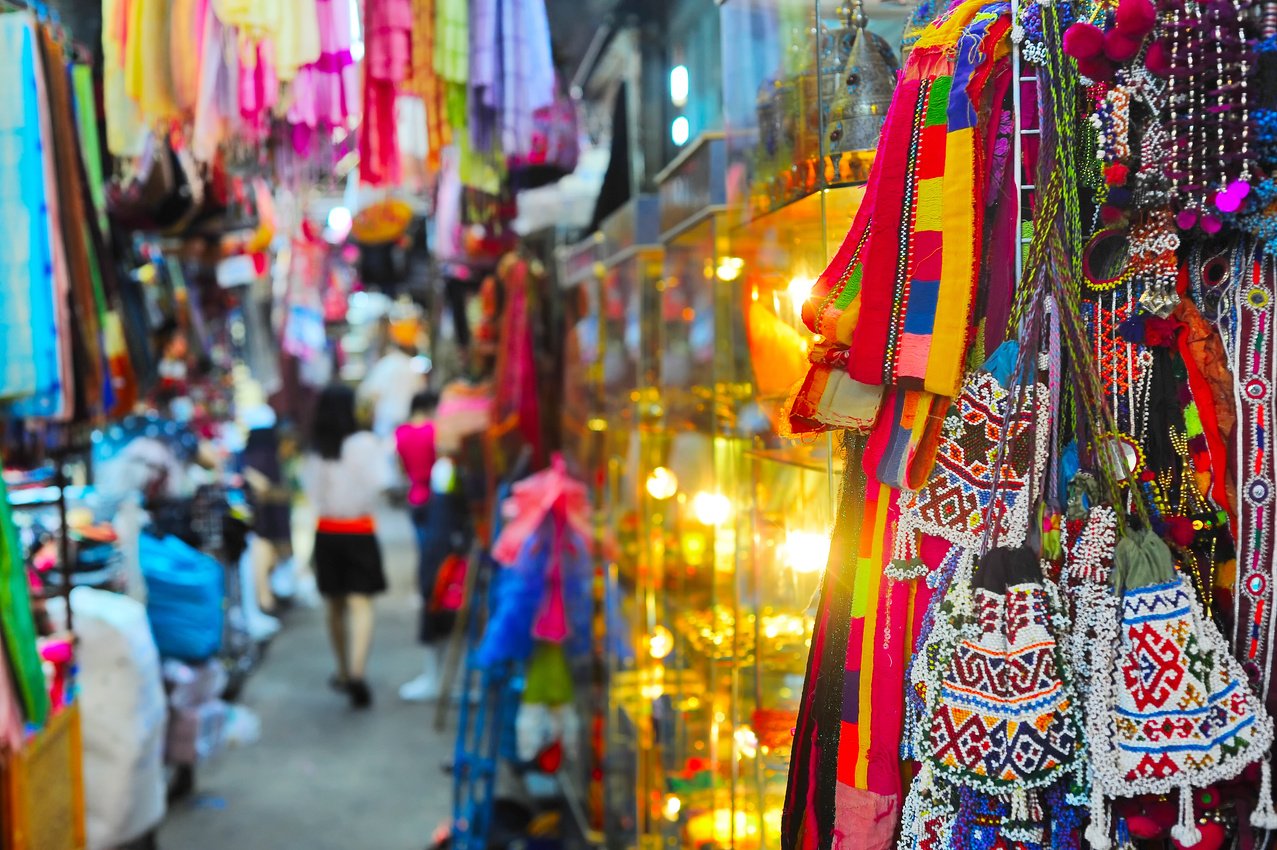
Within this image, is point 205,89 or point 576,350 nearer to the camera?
point 205,89

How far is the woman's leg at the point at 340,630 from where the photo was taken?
18.6 ft

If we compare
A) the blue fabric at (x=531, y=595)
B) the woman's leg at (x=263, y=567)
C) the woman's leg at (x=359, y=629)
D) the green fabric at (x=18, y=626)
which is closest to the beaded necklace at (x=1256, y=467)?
the green fabric at (x=18, y=626)

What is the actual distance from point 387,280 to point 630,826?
4530 millimetres

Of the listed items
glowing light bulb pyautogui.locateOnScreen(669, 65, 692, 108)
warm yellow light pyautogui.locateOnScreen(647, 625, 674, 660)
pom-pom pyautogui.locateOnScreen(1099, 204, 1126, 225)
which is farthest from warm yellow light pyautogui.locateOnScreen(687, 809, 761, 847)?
glowing light bulb pyautogui.locateOnScreen(669, 65, 692, 108)

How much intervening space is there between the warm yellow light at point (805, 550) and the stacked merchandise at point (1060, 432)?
0.46 m

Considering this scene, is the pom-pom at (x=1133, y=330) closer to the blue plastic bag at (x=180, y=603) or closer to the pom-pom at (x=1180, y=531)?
the pom-pom at (x=1180, y=531)

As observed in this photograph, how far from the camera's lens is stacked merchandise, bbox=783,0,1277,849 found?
119cm

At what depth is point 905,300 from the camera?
1.35 metres

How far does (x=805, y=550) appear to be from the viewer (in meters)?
2.04

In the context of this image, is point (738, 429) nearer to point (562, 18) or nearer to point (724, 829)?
point (724, 829)

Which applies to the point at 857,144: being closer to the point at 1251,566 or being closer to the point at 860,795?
the point at 1251,566

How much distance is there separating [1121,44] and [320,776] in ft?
14.2

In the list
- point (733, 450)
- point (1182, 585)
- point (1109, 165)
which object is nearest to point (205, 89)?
point (733, 450)

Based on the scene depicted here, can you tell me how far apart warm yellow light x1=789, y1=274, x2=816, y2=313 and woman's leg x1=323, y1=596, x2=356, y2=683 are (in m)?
4.21
